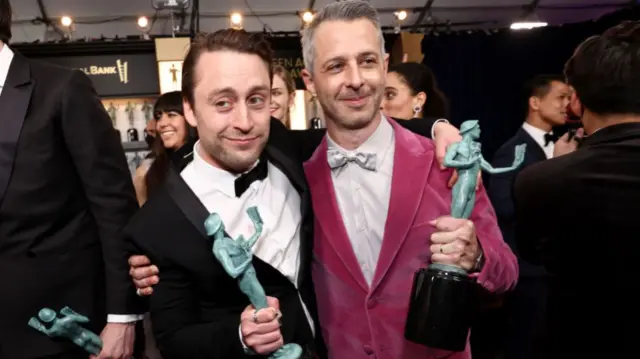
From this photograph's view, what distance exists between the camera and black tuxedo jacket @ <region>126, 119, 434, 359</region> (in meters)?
1.24

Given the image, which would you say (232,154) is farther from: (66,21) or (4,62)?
(66,21)

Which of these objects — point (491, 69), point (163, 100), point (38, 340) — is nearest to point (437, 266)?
point (38, 340)

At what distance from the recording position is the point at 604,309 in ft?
4.45

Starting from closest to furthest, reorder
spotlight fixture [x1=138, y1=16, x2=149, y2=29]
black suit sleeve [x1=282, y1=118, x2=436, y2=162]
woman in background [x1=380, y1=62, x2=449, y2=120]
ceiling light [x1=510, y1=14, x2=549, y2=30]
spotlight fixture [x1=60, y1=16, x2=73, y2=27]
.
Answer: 1. black suit sleeve [x1=282, y1=118, x2=436, y2=162]
2. woman in background [x1=380, y1=62, x2=449, y2=120]
3. spotlight fixture [x1=60, y1=16, x2=73, y2=27]
4. spotlight fixture [x1=138, y1=16, x2=149, y2=29]
5. ceiling light [x1=510, y1=14, x2=549, y2=30]

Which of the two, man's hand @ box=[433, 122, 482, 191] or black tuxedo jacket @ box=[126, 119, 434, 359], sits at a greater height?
man's hand @ box=[433, 122, 482, 191]

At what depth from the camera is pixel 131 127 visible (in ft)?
18.0

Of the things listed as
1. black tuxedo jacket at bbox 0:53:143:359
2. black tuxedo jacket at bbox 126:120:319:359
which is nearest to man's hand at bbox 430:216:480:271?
black tuxedo jacket at bbox 126:120:319:359

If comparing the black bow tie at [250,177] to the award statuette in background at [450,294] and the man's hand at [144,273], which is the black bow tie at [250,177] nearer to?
the man's hand at [144,273]

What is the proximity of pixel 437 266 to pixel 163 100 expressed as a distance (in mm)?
2376

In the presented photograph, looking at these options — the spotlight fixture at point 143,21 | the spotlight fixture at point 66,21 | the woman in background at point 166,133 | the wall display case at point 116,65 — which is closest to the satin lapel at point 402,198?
the woman in background at point 166,133

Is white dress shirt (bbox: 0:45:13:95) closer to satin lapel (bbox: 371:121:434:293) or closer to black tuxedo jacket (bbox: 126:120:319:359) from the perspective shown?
black tuxedo jacket (bbox: 126:120:319:359)

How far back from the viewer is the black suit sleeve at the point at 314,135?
1611 mm

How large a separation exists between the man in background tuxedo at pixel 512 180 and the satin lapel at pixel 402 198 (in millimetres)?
1646

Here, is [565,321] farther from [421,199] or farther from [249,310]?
[249,310]
